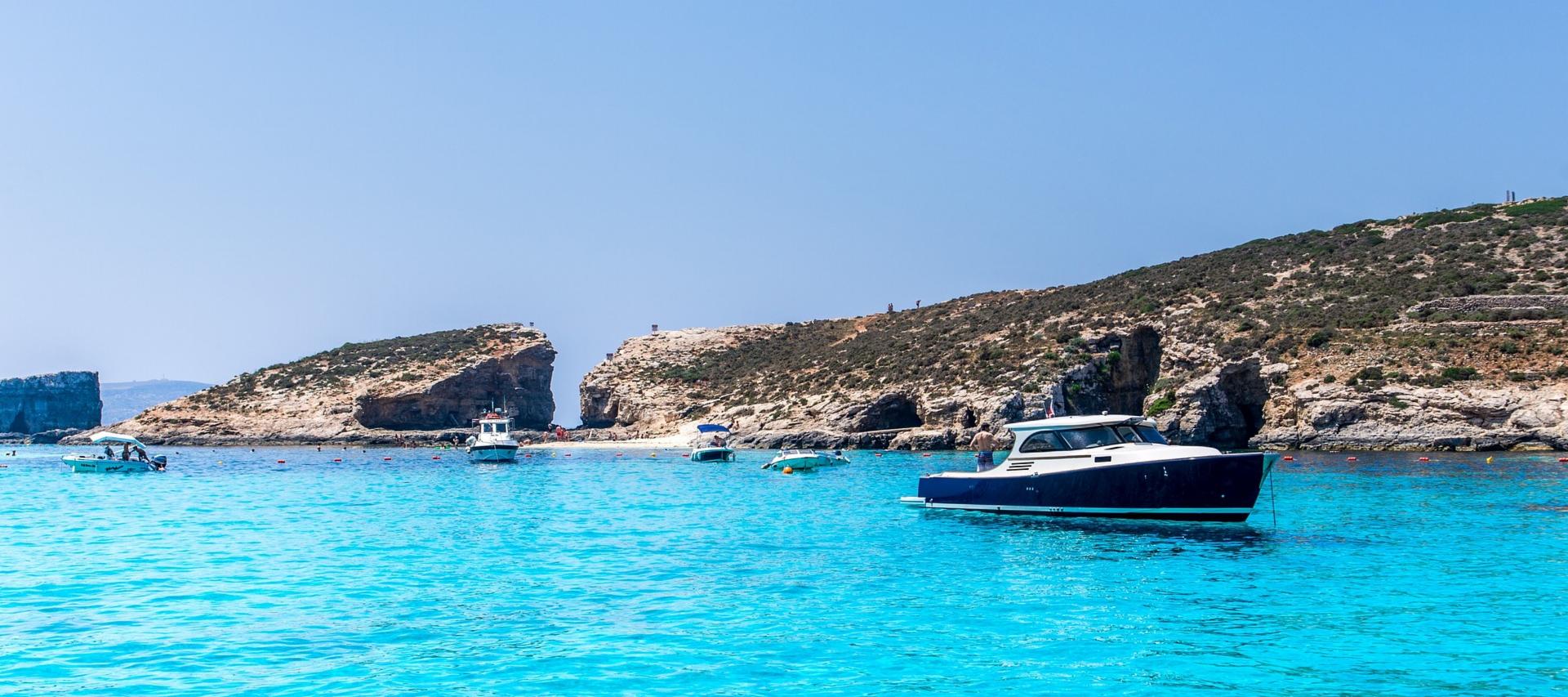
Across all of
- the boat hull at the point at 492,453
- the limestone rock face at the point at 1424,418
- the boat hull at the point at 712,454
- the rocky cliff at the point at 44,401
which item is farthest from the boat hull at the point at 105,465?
the rocky cliff at the point at 44,401

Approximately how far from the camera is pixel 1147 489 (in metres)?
26.7

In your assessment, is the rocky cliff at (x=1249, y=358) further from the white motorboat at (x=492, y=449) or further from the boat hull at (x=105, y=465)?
the boat hull at (x=105, y=465)

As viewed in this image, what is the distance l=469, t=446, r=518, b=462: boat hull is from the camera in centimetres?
6994

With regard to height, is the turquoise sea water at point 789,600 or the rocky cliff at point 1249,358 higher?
the rocky cliff at point 1249,358

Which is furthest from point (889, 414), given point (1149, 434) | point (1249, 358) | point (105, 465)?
point (1149, 434)

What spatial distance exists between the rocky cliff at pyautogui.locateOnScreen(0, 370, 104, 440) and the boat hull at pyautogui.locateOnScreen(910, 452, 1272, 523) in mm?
163101

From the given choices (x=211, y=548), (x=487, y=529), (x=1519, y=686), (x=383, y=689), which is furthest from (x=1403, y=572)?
(x=211, y=548)

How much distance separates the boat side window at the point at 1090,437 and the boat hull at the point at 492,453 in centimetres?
4846

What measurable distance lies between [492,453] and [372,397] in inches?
1725

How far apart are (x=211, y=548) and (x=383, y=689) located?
15.6 metres

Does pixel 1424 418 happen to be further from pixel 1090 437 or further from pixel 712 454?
pixel 1090 437

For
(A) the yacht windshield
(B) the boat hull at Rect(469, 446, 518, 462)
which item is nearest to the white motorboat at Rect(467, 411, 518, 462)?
(B) the boat hull at Rect(469, 446, 518, 462)

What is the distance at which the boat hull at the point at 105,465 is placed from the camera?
5981 centimetres

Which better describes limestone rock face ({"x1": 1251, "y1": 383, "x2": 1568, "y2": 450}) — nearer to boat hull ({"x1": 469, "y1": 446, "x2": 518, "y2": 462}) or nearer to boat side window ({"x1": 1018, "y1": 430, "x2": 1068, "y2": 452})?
boat side window ({"x1": 1018, "y1": 430, "x2": 1068, "y2": 452})
